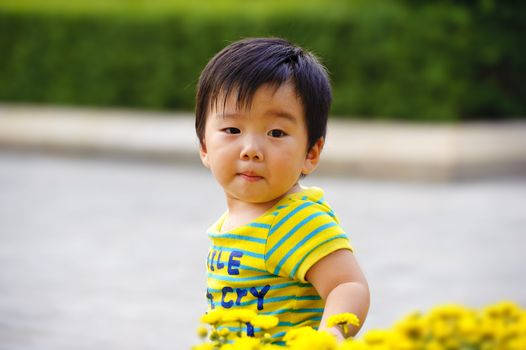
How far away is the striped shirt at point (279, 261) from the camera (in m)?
2.43

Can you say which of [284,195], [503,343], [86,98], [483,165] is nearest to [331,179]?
[483,165]

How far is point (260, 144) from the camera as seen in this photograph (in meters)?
2.47

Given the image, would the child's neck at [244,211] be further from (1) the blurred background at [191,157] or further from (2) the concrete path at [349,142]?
(2) the concrete path at [349,142]

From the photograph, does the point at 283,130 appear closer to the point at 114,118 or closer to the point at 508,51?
the point at 508,51

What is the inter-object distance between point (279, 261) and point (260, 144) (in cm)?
28

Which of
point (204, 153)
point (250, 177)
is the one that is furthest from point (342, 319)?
point (204, 153)

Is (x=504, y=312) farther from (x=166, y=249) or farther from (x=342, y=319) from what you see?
(x=166, y=249)

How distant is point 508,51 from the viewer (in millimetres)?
12930

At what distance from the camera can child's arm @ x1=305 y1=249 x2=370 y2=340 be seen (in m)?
2.37

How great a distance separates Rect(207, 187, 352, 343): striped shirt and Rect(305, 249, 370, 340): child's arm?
2 centimetres

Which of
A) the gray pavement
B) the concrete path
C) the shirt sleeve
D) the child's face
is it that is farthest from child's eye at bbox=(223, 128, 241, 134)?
the concrete path

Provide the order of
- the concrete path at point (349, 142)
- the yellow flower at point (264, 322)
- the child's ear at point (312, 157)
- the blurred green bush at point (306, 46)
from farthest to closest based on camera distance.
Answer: the blurred green bush at point (306, 46)
the concrete path at point (349, 142)
the child's ear at point (312, 157)
the yellow flower at point (264, 322)

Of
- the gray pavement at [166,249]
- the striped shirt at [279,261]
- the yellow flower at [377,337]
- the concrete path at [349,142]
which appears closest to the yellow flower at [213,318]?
the striped shirt at [279,261]

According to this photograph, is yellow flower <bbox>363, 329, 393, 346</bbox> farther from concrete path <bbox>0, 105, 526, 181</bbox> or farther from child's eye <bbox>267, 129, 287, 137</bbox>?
concrete path <bbox>0, 105, 526, 181</bbox>
